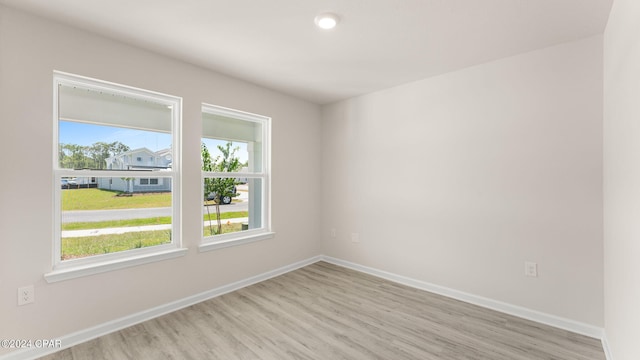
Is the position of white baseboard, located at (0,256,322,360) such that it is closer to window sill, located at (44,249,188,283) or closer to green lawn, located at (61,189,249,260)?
window sill, located at (44,249,188,283)

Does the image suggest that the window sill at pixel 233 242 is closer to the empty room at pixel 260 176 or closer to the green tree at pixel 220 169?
the empty room at pixel 260 176

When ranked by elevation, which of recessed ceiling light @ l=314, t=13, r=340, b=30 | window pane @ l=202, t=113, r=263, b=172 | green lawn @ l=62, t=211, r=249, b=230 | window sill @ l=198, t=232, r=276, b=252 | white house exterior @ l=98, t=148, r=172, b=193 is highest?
recessed ceiling light @ l=314, t=13, r=340, b=30

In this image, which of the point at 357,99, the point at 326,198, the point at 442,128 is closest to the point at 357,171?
the point at 326,198

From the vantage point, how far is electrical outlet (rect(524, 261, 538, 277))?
2498mm

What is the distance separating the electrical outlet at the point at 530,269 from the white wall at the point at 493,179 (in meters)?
0.04

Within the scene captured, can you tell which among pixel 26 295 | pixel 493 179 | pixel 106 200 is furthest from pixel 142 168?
pixel 493 179

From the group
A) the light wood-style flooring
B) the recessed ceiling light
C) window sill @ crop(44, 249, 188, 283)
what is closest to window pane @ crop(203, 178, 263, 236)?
window sill @ crop(44, 249, 188, 283)

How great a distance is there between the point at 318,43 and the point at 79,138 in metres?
2.17

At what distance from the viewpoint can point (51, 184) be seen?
207 centimetres

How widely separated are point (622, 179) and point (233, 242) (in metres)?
3.29

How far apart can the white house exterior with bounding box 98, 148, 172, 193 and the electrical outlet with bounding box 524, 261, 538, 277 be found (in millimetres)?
3515

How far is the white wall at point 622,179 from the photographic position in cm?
138

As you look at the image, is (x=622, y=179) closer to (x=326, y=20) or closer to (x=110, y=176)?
(x=326, y=20)

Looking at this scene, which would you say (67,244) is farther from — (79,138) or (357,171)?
(357,171)
